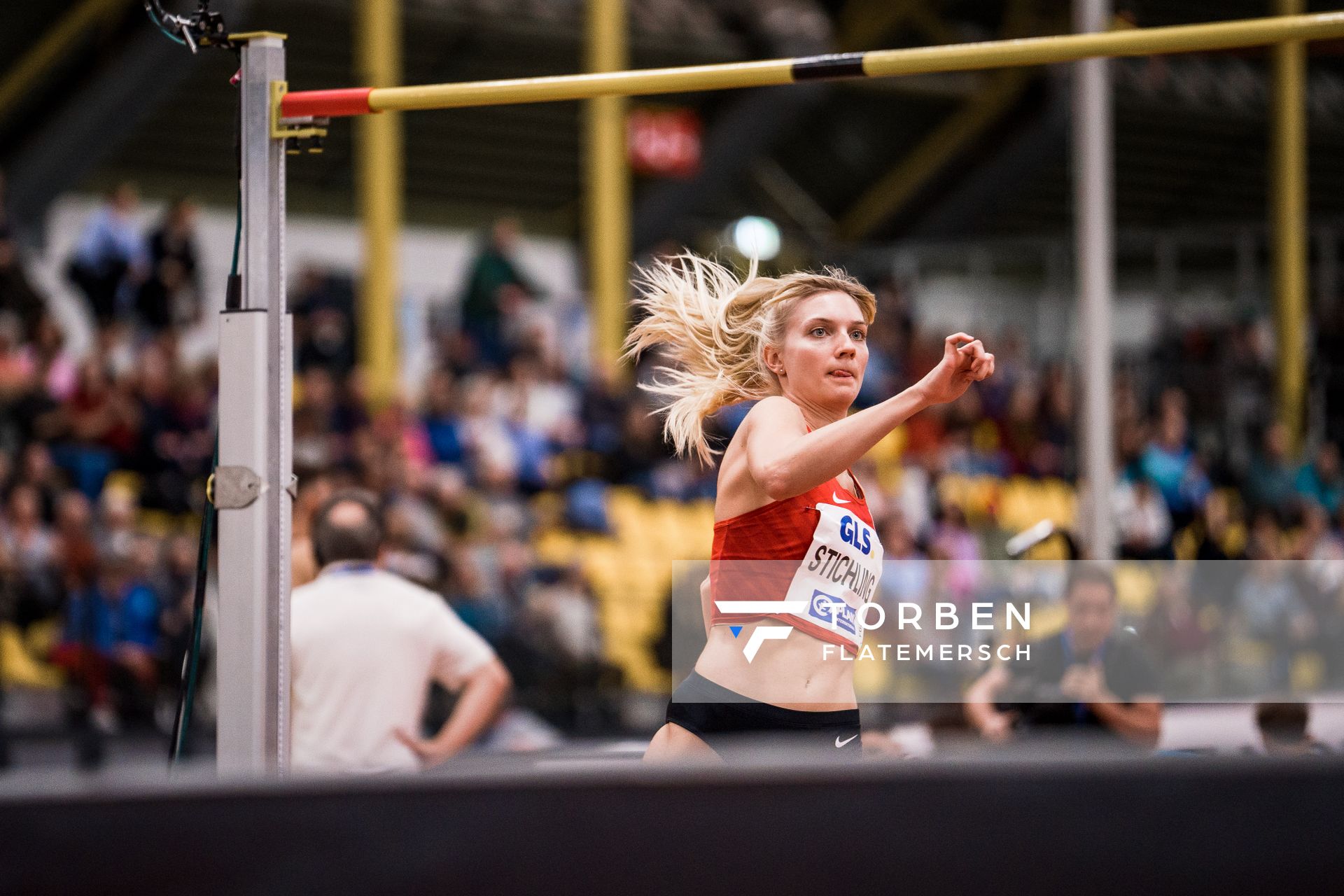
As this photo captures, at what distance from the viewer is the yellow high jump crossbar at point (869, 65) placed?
351cm

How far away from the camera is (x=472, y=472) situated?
1107 centimetres

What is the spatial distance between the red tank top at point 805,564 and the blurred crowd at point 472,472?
233 centimetres

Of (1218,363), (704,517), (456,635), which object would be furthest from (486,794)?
(1218,363)

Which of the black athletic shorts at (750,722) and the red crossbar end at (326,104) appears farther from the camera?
the red crossbar end at (326,104)

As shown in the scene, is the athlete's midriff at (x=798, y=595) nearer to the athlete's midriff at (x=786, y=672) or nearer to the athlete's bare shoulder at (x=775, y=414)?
the athlete's midriff at (x=786, y=672)

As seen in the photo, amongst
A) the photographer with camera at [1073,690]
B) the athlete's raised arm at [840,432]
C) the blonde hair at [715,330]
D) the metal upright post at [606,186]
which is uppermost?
the metal upright post at [606,186]

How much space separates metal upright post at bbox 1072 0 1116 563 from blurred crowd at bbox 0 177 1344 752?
52 cm

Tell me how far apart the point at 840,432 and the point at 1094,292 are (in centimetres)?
627

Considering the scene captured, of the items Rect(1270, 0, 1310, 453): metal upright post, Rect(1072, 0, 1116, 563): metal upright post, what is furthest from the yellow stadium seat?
Rect(1270, 0, 1310, 453): metal upright post

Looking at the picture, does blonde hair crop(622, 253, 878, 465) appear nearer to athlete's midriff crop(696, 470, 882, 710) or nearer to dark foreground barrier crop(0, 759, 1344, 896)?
athlete's midriff crop(696, 470, 882, 710)

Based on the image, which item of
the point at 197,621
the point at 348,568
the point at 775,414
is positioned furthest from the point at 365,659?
the point at 775,414

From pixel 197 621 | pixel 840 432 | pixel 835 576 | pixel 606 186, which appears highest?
pixel 606 186

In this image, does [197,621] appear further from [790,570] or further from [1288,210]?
[1288,210]

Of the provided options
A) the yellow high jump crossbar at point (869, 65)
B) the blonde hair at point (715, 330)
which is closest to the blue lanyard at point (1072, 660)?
the blonde hair at point (715, 330)
